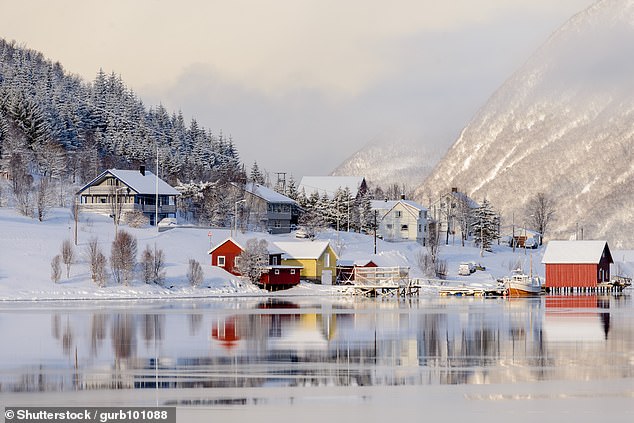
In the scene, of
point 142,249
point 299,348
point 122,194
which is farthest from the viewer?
point 122,194

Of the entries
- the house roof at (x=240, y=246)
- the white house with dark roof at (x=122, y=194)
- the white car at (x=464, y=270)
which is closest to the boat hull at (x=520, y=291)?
the white car at (x=464, y=270)

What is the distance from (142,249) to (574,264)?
147ft

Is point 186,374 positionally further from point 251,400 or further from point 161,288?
point 161,288

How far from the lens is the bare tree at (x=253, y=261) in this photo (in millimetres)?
104344

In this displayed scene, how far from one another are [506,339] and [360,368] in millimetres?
12445

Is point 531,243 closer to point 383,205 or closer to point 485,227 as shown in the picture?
point 485,227

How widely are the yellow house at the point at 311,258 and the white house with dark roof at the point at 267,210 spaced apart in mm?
26812

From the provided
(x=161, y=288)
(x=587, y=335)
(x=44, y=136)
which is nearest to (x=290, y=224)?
(x=44, y=136)

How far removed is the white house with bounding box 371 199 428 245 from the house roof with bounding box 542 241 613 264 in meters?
38.3

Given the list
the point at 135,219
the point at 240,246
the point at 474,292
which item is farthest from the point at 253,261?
the point at 135,219

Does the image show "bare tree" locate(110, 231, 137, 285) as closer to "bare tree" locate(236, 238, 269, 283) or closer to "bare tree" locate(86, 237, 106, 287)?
"bare tree" locate(86, 237, 106, 287)

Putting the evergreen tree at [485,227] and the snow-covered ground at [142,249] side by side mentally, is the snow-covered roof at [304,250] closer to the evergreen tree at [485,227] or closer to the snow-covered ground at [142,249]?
the snow-covered ground at [142,249]

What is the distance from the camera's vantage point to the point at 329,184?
182250 mm

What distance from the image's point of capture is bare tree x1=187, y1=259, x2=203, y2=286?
9894 cm
